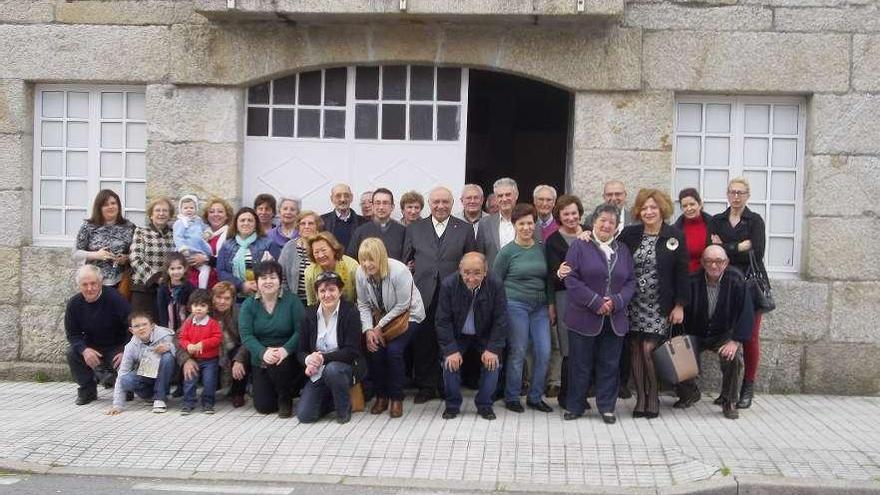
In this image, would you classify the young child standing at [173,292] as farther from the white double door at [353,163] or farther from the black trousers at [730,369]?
the black trousers at [730,369]

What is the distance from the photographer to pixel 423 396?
9.02 metres

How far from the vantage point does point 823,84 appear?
9.57m

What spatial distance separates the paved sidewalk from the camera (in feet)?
23.0

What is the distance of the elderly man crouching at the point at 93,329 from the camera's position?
29.3ft

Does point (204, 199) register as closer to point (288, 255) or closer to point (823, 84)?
point (288, 255)

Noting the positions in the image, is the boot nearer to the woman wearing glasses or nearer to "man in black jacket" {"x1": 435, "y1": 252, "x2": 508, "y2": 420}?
Result: the woman wearing glasses

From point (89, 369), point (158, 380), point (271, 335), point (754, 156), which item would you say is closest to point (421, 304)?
point (271, 335)

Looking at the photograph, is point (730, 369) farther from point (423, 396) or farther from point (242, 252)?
point (242, 252)

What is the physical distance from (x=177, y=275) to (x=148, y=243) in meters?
0.53

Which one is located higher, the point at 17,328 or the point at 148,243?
the point at 148,243

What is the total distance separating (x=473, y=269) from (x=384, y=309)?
0.85 meters

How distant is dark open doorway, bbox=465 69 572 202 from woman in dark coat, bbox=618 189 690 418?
6.36m

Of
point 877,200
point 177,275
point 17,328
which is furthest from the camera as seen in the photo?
point 17,328

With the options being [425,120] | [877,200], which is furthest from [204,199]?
[877,200]
